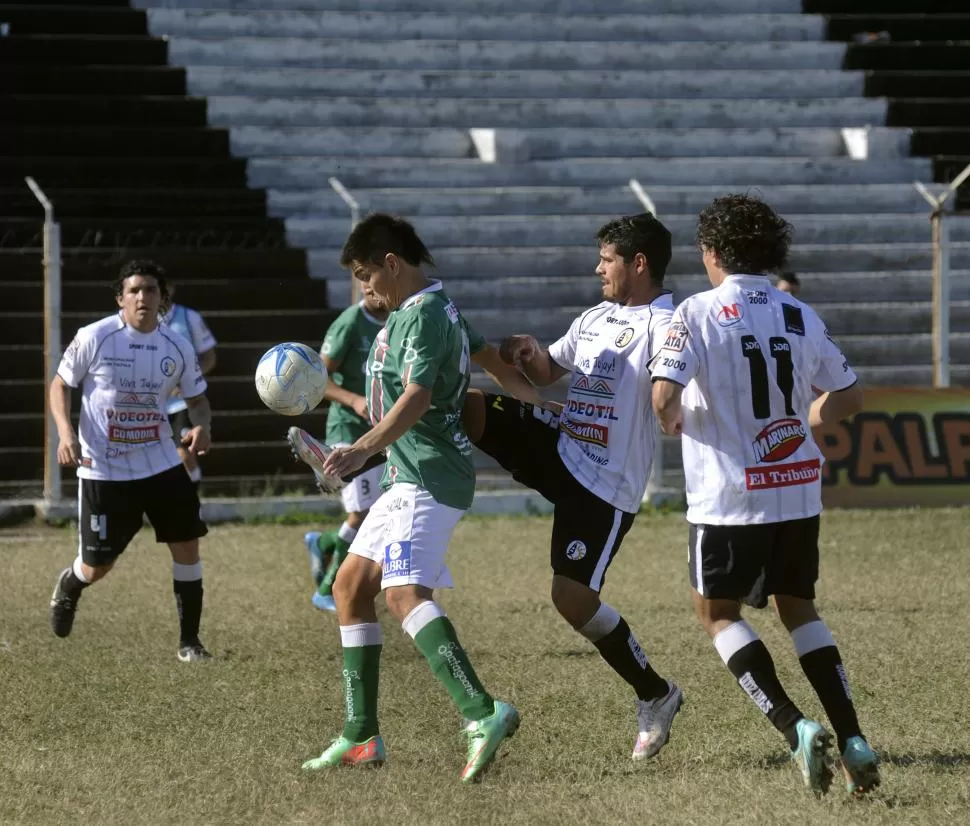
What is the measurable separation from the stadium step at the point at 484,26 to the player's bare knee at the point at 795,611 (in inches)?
636

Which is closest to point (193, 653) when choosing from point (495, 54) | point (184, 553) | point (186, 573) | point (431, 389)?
point (186, 573)

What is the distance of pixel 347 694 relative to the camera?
557 centimetres

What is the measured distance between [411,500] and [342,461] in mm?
424

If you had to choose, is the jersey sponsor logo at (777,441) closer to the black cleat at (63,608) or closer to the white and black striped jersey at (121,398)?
the white and black striped jersey at (121,398)

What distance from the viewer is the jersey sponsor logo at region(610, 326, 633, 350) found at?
19.0 feet

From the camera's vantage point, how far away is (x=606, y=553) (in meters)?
5.80

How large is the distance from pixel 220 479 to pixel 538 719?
27.5ft

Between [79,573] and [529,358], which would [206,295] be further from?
[529,358]

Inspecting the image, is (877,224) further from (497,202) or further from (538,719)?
(538,719)

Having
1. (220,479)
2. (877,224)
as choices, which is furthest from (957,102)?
(220,479)

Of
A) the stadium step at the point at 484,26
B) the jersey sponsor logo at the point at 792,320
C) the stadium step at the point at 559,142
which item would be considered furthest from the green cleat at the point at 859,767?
the stadium step at the point at 484,26

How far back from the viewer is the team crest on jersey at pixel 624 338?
5.79 meters

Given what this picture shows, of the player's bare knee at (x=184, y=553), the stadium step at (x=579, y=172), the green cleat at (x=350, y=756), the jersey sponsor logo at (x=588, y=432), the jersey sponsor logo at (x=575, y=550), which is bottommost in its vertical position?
the green cleat at (x=350, y=756)

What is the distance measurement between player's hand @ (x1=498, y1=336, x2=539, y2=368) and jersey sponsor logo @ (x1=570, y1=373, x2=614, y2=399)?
22 centimetres
